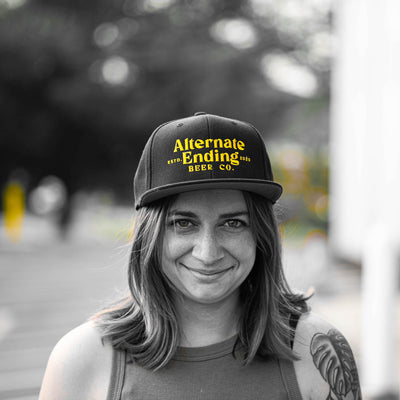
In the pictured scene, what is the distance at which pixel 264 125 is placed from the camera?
19.3 metres

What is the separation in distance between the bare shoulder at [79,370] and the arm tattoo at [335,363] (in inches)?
24.6

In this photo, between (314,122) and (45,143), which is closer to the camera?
(45,143)

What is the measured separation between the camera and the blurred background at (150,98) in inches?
461

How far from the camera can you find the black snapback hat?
1.54m

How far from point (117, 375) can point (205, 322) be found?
303 mm

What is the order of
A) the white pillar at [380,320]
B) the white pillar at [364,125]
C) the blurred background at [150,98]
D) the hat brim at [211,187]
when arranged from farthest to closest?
1. the blurred background at [150,98]
2. the white pillar at [364,125]
3. the white pillar at [380,320]
4. the hat brim at [211,187]

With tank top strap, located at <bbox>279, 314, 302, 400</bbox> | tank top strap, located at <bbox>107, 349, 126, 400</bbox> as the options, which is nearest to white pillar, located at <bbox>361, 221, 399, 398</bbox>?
tank top strap, located at <bbox>279, 314, 302, 400</bbox>

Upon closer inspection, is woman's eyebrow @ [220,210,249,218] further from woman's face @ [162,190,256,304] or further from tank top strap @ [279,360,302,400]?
tank top strap @ [279,360,302,400]

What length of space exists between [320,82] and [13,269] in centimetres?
1329

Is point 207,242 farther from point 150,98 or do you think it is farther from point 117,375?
point 150,98

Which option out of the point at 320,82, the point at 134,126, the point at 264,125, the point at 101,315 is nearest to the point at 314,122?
the point at 320,82

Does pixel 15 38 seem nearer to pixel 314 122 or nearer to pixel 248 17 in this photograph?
pixel 248 17

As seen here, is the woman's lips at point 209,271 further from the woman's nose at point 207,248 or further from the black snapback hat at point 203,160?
the black snapback hat at point 203,160

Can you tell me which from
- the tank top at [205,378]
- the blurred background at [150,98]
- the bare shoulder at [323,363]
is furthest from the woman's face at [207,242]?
the blurred background at [150,98]
